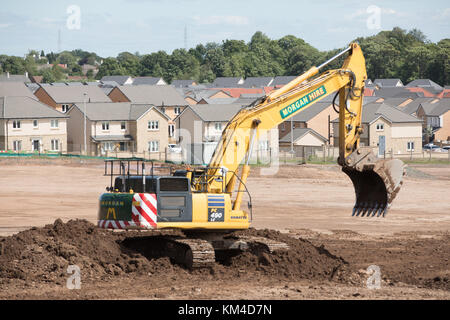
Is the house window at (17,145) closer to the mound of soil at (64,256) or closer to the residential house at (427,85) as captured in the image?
the mound of soil at (64,256)

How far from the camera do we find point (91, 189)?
46.9 m

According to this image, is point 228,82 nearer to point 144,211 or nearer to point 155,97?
point 155,97

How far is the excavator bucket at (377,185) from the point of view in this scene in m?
22.5

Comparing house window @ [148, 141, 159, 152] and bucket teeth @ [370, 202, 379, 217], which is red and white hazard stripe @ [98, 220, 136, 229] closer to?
bucket teeth @ [370, 202, 379, 217]

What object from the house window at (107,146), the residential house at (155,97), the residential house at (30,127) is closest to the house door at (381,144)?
the residential house at (155,97)

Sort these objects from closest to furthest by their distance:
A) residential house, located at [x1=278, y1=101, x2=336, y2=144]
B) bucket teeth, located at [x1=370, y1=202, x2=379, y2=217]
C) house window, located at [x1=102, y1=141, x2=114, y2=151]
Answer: bucket teeth, located at [x1=370, y1=202, x2=379, y2=217]
house window, located at [x1=102, y1=141, x2=114, y2=151]
residential house, located at [x1=278, y1=101, x2=336, y2=144]

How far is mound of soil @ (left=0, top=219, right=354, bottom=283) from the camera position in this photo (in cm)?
2023

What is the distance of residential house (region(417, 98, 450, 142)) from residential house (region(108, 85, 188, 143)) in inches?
1337

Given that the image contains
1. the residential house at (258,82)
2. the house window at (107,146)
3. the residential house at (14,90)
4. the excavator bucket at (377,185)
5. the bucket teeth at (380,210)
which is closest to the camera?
the excavator bucket at (377,185)

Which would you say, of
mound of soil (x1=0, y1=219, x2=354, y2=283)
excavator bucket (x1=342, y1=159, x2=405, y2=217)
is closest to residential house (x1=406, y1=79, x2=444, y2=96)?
excavator bucket (x1=342, y1=159, x2=405, y2=217)

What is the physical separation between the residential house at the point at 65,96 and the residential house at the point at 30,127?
10.5 m

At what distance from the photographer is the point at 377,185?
75.2 ft

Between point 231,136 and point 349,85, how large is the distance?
164 inches
